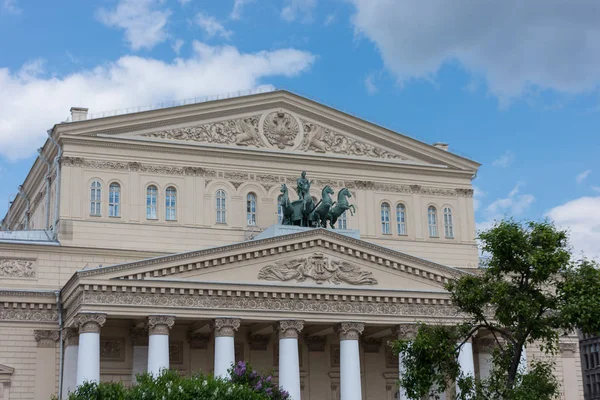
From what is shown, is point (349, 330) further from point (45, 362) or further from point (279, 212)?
point (45, 362)

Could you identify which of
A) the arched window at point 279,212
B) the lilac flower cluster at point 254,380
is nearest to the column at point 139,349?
the lilac flower cluster at point 254,380

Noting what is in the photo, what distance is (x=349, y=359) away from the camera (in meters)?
45.2

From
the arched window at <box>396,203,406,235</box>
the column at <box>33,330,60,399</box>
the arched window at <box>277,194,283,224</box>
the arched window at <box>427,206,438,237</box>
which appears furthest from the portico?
the arched window at <box>427,206,438,237</box>

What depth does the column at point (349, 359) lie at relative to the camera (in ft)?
147

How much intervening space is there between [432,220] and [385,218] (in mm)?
2851

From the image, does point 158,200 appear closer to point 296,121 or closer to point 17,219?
point 296,121

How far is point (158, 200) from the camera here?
50844 mm

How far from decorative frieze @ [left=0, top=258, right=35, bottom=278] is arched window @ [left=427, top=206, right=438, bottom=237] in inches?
840

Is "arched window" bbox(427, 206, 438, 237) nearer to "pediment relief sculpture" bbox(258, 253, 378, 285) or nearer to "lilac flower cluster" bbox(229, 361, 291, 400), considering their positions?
"pediment relief sculpture" bbox(258, 253, 378, 285)

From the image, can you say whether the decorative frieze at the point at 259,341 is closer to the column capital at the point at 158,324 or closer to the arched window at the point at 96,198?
the column capital at the point at 158,324

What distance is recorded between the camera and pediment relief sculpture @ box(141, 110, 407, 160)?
172 feet

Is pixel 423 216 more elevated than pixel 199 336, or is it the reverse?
pixel 423 216

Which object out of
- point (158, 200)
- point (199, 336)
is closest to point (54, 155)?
point (158, 200)

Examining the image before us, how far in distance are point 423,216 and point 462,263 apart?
328cm
